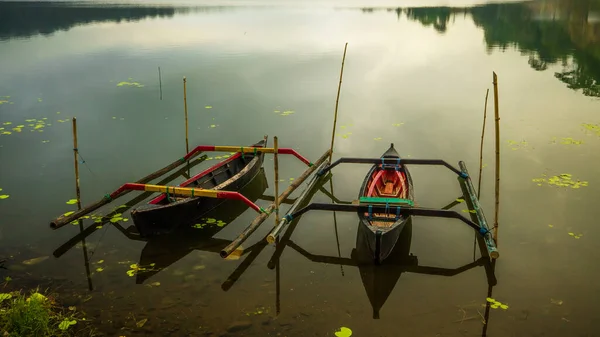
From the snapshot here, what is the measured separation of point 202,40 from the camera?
3794 centimetres

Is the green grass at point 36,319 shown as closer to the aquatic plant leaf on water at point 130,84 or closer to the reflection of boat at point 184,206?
the reflection of boat at point 184,206

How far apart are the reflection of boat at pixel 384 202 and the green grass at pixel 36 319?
4.60m

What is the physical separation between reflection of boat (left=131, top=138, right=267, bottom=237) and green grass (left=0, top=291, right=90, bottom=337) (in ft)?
7.04

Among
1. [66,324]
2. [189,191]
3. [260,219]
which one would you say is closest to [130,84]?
[189,191]

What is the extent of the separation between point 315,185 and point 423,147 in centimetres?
426

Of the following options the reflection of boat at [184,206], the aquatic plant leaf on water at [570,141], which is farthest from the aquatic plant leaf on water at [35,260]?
the aquatic plant leaf on water at [570,141]

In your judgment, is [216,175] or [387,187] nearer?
[387,187]

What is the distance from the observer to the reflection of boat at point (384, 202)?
7594 millimetres

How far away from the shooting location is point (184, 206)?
350 inches

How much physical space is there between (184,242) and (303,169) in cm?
465

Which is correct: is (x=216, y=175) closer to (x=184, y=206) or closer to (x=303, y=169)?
(x=184, y=206)

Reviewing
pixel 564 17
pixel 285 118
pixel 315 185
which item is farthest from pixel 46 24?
pixel 564 17

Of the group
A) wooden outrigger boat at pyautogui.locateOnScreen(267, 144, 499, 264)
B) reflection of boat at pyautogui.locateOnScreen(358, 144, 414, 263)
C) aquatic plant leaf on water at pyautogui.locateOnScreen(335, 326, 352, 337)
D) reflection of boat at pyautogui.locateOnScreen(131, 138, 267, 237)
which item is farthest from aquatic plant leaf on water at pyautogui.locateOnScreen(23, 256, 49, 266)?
reflection of boat at pyautogui.locateOnScreen(358, 144, 414, 263)

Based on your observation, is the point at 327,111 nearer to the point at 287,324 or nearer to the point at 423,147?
the point at 423,147
